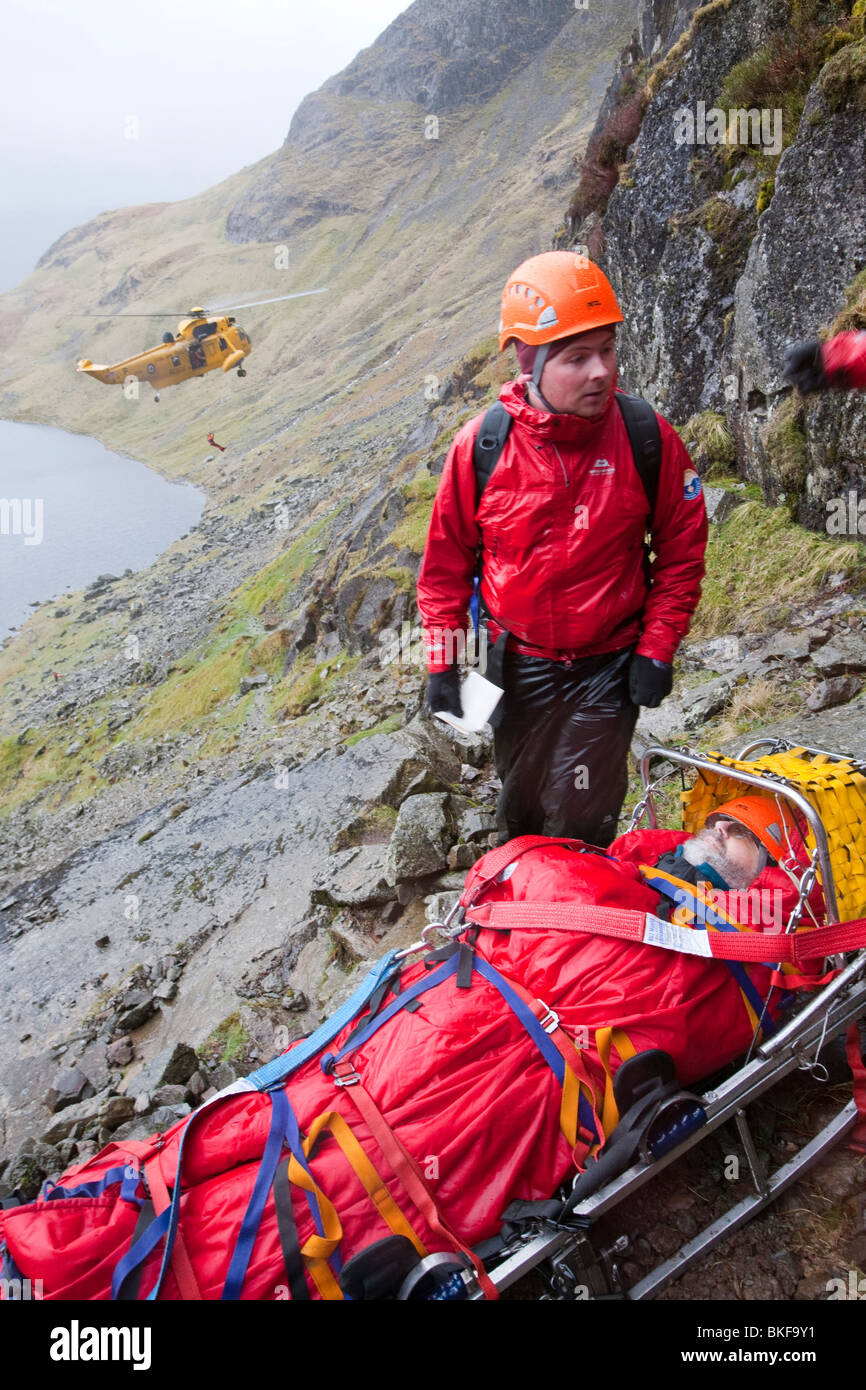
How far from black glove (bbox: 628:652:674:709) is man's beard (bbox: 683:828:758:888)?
628mm

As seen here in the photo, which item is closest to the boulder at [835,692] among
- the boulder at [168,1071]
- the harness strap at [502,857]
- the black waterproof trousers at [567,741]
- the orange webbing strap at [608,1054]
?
the black waterproof trousers at [567,741]

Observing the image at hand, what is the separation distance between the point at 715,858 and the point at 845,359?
7.52 ft

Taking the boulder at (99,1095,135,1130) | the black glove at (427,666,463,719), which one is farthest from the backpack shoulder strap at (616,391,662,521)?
the boulder at (99,1095,135,1130)

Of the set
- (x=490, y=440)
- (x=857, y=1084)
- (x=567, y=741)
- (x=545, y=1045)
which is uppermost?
(x=490, y=440)

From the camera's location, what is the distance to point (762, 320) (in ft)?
27.0

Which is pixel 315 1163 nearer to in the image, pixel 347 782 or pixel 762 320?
pixel 347 782

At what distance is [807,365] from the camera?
3.48 metres

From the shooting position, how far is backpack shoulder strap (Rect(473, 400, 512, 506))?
10.9 ft

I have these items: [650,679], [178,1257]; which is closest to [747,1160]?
[650,679]

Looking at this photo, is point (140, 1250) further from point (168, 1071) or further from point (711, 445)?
point (711, 445)

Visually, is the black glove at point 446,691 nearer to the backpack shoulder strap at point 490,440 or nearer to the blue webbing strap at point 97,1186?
the backpack shoulder strap at point 490,440

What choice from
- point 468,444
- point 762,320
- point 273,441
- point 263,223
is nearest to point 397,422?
point 273,441

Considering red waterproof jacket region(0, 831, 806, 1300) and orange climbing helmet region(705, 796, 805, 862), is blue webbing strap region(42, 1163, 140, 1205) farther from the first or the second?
orange climbing helmet region(705, 796, 805, 862)
